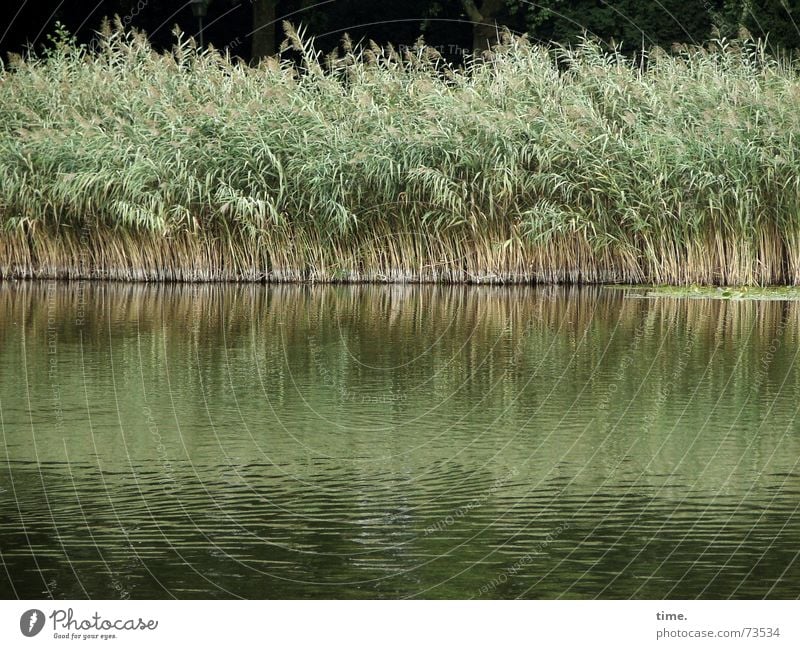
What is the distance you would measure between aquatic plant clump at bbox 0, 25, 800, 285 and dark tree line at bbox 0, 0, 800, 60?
960 centimetres

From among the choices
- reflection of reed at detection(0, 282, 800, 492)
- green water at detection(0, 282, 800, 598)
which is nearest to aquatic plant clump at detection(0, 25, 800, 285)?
reflection of reed at detection(0, 282, 800, 492)

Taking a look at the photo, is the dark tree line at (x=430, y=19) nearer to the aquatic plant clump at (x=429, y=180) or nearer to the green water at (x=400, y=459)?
the aquatic plant clump at (x=429, y=180)

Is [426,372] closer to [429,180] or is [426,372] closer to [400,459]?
[400,459]

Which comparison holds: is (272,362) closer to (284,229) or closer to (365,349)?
(365,349)

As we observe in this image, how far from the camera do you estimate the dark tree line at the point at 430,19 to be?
26.6 metres

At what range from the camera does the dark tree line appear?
26609mm

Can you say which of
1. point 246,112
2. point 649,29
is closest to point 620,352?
point 246,112

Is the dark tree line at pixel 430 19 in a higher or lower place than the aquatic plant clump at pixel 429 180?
higher

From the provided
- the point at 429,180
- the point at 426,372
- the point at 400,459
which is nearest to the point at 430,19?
the point at 429,180

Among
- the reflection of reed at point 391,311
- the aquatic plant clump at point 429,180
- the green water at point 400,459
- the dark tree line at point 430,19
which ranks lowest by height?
the green water at point 400,459

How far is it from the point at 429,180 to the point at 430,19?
1548 centimetres

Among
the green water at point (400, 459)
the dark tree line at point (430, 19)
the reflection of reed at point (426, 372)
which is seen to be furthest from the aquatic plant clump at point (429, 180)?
the dark tree line at point (430, 19)

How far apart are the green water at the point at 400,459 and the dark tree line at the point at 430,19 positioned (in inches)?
615

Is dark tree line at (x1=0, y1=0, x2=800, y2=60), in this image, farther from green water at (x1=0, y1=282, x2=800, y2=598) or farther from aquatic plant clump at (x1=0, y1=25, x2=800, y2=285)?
green water at (x1=0, y1=282, x2=800, y2=598)
